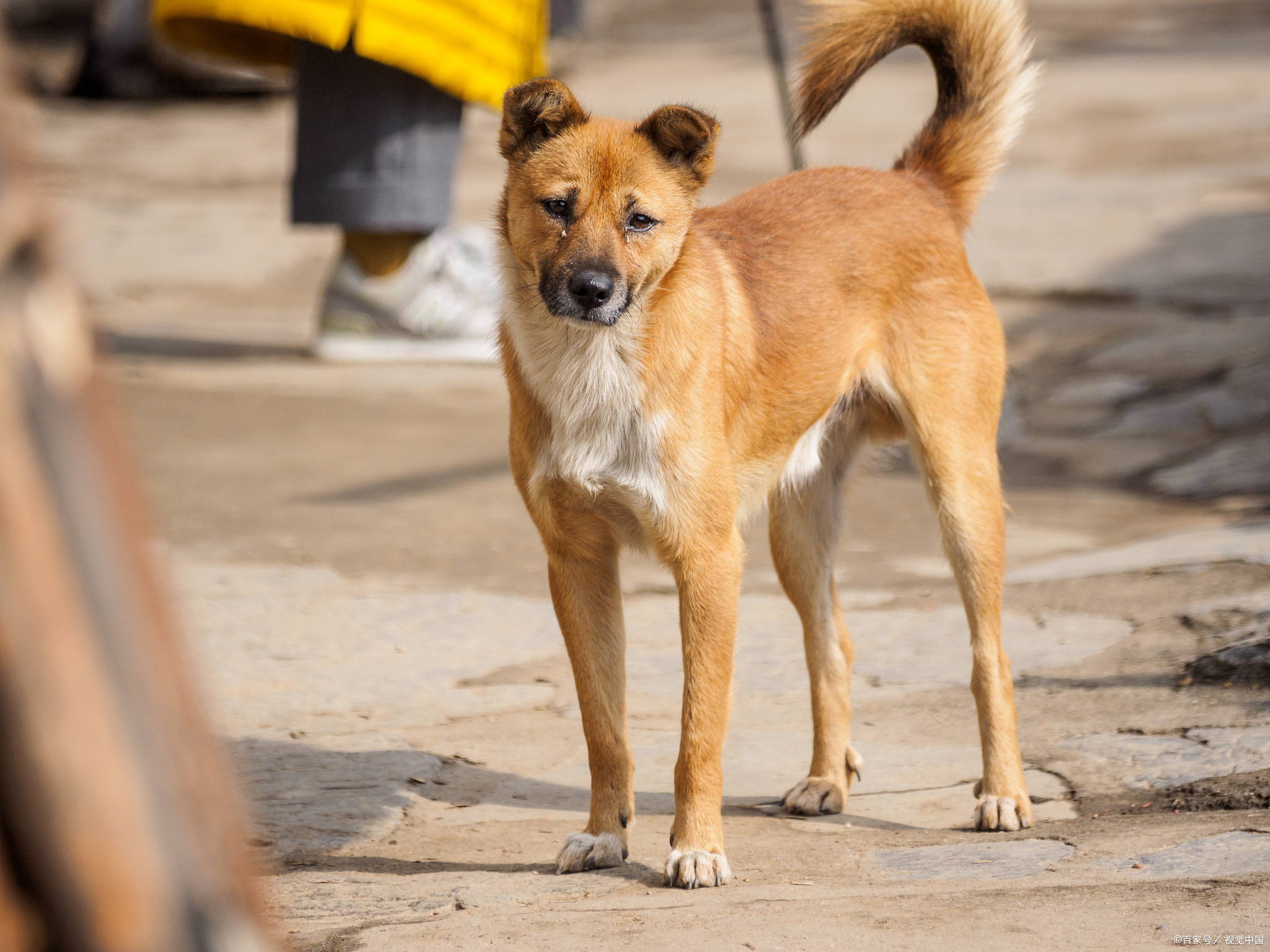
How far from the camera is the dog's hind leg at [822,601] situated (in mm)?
3066

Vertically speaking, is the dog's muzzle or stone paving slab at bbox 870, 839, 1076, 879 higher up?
the dog's muzzle

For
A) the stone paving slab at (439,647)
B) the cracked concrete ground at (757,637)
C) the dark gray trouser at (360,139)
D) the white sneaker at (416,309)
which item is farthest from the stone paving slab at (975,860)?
the dark gray trouser at (360,139)

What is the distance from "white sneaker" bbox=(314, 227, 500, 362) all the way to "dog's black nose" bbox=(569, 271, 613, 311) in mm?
4607

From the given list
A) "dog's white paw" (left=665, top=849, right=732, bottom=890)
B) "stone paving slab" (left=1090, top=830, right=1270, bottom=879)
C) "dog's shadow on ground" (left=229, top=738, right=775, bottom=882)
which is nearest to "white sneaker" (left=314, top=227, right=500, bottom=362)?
"dog's shadow on ground" (left=229, top=738, right=775, bottom=882)

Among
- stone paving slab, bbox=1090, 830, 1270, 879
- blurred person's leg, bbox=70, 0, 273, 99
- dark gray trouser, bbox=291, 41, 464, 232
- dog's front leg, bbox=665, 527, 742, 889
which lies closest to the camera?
stone paving slab, bbox=1090, 830, 1270, 879

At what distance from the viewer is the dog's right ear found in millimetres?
2809

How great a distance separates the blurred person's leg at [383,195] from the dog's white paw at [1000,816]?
16.3ft

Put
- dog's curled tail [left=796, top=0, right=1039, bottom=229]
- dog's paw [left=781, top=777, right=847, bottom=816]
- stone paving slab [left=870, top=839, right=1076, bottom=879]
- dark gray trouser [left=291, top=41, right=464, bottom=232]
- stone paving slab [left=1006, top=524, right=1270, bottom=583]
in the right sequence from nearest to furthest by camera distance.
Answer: stone paving slab [left=870, top=839, right=1076, bottom=879], dog's paw [left=781, top=777, right=847, bottom=816], dog's curled tail [left=796, top=0, right=1039, bottom=229], stone paving slab [left=1006, top=524, right=1270, bottom=583], dark gray trouser [left=291, top=41, right=464, bottom=232]

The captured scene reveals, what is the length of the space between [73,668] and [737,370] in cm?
223

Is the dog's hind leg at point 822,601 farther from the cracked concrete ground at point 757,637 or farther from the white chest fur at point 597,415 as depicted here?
the white chest fur at point 597,415

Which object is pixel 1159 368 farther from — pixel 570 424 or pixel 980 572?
pixel 570 424

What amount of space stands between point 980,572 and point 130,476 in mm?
2523

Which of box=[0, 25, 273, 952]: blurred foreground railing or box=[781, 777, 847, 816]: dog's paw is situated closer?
box=[0, 25, 273, 952]: blurred foreground railing

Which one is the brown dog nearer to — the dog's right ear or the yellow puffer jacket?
the dog's right ear
